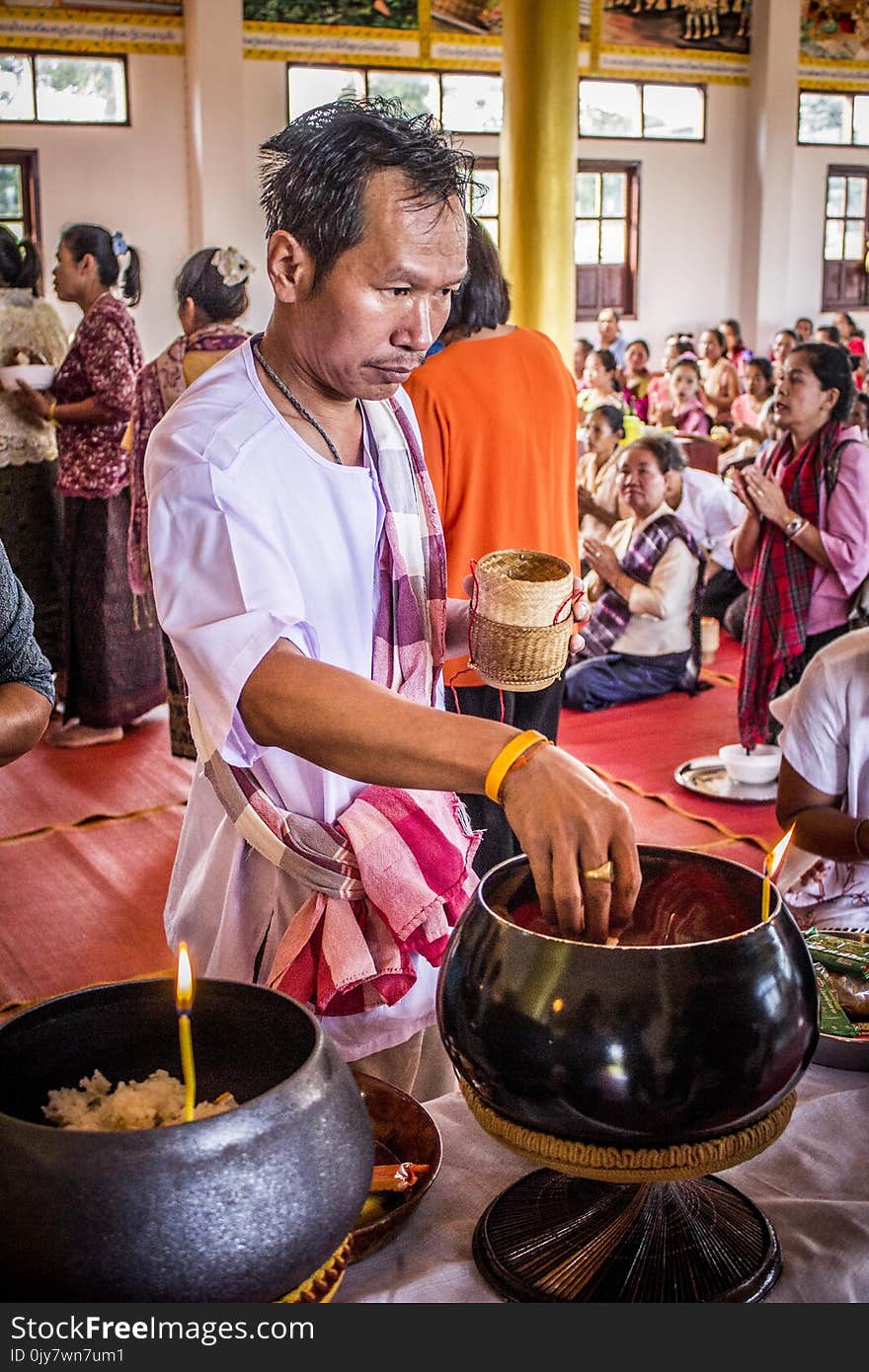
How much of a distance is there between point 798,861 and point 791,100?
501 inches

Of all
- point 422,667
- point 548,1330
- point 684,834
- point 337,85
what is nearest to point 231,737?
point 422,667

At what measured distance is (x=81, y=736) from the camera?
4.60m

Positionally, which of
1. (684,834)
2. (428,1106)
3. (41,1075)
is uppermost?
(41,1075)

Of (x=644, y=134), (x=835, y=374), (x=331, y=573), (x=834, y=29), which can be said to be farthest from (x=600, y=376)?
(x=331, y=573)

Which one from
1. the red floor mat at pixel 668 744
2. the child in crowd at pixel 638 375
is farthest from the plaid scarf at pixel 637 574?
the child in crowd at pixel 638 375

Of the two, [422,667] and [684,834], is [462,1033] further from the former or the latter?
[684,834]

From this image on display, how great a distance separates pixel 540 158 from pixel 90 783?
2873 mm

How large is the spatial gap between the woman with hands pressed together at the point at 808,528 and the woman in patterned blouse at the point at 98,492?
6.21 feet

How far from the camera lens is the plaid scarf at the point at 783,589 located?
3785mm

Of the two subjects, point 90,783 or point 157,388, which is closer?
point 157,388

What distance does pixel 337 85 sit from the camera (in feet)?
37.4

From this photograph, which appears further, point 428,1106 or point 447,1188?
point 428,1106

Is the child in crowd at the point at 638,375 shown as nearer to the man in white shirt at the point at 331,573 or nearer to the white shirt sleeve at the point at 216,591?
the man in white shirt at the point at 331,573

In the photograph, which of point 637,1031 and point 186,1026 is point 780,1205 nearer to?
point 637,1031
